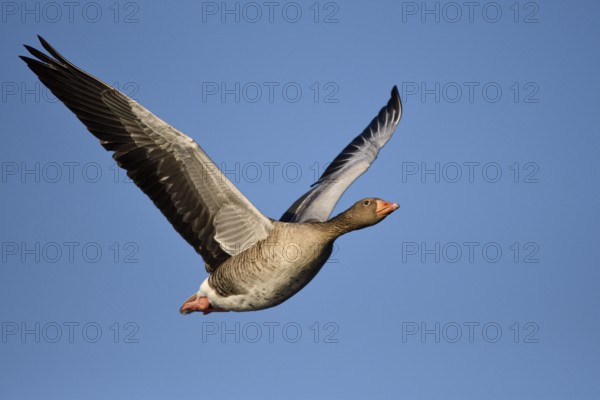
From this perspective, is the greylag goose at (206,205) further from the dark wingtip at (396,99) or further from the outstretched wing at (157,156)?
the dark wingtip at (396,99)

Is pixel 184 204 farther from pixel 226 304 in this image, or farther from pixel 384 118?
pixel 384 118

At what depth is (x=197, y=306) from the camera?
11.5 m

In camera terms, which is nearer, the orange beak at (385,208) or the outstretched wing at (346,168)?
the orange beak at (385,208)

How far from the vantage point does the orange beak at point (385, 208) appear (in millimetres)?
10578

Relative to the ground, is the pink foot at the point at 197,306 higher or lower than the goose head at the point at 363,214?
lower

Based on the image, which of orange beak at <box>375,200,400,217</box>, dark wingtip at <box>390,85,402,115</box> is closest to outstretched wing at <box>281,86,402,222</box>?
dark wingtip at <box>390,85,402,115</box>

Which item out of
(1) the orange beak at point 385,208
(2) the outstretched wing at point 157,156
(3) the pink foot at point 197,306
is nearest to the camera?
(2) the outstretched wing at point 157,156

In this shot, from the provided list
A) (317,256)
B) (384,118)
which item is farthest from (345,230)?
(384,118)

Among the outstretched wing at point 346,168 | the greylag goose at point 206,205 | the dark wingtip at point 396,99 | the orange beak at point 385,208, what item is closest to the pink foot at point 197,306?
the greylag goose at point 206,205

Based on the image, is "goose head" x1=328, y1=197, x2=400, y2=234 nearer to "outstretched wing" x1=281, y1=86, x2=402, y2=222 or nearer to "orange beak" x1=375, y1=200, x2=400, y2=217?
"orange beak" x1=375, y1=200, x2=400, y2=217

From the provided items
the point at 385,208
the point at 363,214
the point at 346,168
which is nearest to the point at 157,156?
the point at 363,214

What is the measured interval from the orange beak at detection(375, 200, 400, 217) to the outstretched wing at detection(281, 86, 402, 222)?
→ 2148 millimetres

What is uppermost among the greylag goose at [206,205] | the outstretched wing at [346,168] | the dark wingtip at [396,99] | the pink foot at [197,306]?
the dark wingtip at [396,99]

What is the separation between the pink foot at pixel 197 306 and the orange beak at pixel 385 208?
8.36 ft
